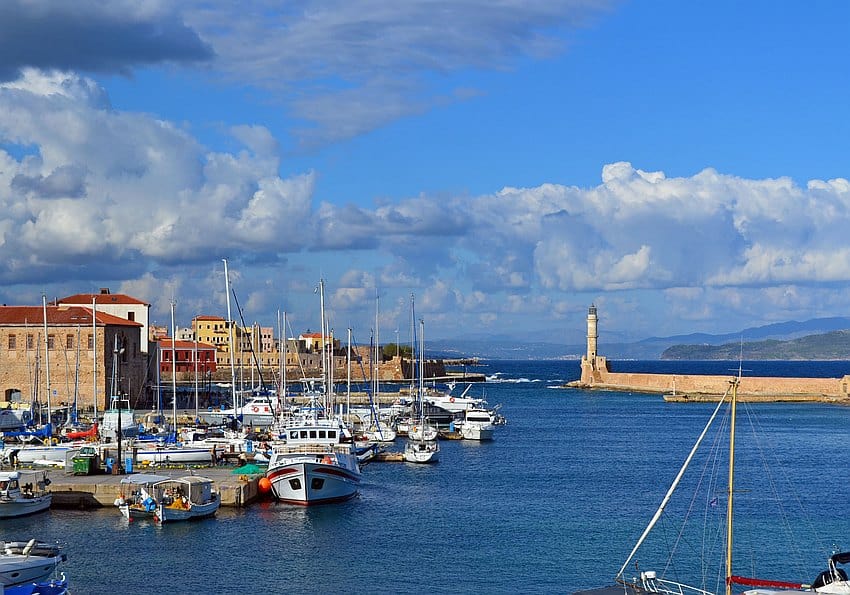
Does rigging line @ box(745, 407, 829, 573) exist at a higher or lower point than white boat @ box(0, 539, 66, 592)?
lower

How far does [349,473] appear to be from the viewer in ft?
125

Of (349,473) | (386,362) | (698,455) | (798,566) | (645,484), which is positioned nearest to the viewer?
(798,566)

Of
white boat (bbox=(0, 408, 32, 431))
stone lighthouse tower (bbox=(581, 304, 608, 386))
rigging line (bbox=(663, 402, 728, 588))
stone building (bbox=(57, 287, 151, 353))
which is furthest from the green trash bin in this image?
stone lighthouse tower (bbox=(581, 304, 608, 386))

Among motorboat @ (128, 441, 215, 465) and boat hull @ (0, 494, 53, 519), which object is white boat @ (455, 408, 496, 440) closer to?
motorboat @ (128, 441, 215, 465)

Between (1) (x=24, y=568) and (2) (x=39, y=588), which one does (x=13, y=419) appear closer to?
(1) (x=24, y=568)

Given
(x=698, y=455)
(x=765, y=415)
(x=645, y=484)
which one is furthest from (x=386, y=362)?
(x=645, y=484)

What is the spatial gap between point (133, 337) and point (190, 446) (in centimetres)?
3719

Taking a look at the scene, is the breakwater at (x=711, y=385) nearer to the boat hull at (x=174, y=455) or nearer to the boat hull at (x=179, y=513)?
the boat hull at (x=174, y=455)

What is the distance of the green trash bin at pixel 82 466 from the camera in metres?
39.4

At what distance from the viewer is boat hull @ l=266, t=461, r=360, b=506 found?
36.6 m

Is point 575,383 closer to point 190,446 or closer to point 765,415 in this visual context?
point 765,415

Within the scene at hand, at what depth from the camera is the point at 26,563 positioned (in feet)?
73.7

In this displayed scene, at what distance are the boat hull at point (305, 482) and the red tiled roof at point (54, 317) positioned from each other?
1717 inches

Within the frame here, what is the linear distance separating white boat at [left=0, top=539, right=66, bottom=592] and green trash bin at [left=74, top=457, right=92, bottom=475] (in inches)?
617
